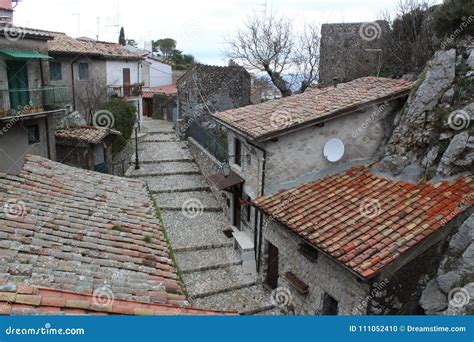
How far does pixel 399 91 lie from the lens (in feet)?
38.3

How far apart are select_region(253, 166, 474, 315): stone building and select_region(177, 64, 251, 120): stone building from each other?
17.9 meters

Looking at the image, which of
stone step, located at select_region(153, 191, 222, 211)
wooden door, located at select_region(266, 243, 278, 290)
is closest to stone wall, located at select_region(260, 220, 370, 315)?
wooden door, located at select_region(266, 243, 278, 290)

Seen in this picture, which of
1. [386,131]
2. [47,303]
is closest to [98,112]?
[386,131]

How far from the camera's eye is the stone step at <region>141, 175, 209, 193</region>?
19.3 metres

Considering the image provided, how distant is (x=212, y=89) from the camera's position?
2886cm

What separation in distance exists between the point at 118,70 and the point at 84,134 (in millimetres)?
13313

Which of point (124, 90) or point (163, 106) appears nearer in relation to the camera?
point (124, 90)

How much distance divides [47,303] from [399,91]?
1101 centimetres

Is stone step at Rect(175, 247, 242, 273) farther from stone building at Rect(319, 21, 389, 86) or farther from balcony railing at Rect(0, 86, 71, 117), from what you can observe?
stone building at Rect(319, 21, 389, 86)

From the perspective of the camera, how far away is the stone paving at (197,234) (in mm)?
11898

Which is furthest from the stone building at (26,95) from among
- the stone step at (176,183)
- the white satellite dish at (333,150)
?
the white satellite dish at (333,150)

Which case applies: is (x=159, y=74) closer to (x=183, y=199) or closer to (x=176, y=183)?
(x=176, y=183)

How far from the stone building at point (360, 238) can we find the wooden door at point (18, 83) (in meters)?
9.53

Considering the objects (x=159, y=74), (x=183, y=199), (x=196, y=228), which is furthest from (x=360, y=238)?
(x=159, y=74)
